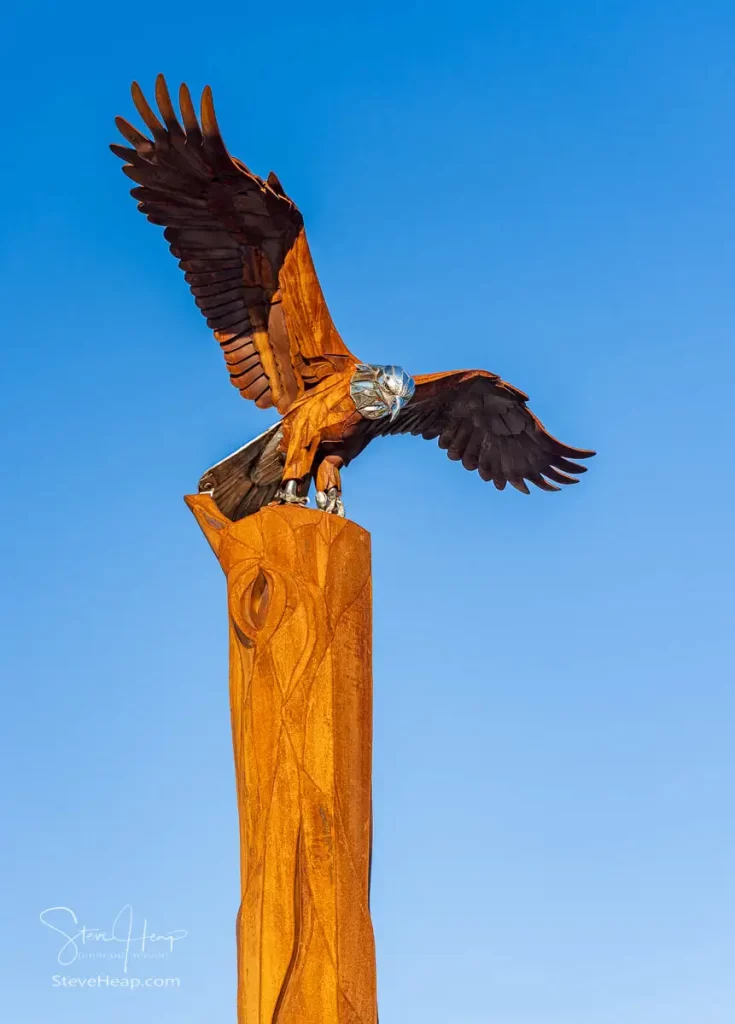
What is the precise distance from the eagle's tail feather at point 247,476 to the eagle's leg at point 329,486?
1.64ft

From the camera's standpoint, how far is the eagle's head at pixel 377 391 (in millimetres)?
13531

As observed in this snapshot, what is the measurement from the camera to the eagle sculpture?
13.2m

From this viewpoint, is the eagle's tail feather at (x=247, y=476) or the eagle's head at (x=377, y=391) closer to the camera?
the eagle's head at (x=377, y=391)

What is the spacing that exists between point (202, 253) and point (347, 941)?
601 centimetres

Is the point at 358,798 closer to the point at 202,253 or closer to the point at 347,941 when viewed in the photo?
the point at 347,941

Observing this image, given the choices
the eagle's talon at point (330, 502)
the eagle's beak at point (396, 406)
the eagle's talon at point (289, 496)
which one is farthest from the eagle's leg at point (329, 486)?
the eagle's beak at point (396, 406)

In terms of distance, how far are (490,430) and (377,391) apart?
241cm

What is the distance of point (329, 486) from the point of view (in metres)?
13.4

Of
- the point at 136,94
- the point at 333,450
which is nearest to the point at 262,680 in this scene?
the point at 333,450

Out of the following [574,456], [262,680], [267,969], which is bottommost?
[267,969]

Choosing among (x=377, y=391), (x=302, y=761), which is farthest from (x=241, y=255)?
(x=302, y=761)

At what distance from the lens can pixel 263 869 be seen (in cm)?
1198

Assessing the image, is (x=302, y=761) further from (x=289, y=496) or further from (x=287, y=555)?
(x=289, y=496)

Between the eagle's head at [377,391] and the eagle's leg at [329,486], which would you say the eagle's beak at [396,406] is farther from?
the eagle's leg at [329,486]
